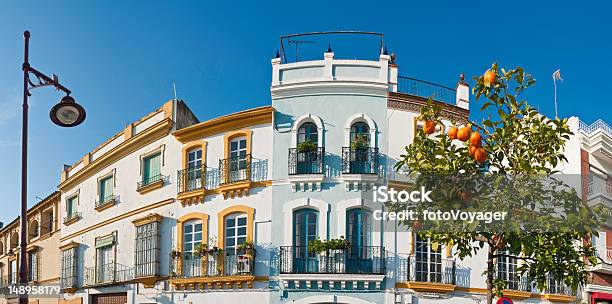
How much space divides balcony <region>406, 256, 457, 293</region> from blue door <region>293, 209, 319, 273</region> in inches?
126

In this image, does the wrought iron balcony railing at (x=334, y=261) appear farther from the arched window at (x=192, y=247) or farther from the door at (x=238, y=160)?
the arched window at (x=192, y=247)

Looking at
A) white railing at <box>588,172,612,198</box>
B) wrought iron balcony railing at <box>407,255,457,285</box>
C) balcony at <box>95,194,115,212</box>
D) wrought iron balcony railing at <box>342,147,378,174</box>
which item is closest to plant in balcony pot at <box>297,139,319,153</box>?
wrought iron balcony railing at <box>342,147,378,174</box>

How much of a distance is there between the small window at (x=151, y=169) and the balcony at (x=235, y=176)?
13.2ft

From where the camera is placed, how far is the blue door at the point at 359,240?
2181 cm

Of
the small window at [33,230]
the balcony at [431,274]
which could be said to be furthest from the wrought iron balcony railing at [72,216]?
the balcony at [431,274]

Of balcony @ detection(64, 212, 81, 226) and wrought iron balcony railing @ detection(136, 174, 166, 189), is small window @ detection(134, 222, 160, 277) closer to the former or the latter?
wrought iron balcony railing @ detection(136, 174, 166, 189)

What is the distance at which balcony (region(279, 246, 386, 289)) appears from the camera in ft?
70.8

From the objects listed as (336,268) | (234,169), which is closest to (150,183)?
(234,169)

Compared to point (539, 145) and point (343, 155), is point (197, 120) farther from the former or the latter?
point (539, 145)

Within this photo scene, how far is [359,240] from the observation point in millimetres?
22094

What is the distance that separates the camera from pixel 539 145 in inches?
520

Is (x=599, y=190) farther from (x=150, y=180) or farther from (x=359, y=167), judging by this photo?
(x=150, y=180)

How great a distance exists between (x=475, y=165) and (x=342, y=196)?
30.0 ft

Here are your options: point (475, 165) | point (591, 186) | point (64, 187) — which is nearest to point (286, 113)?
point (475, 165)
